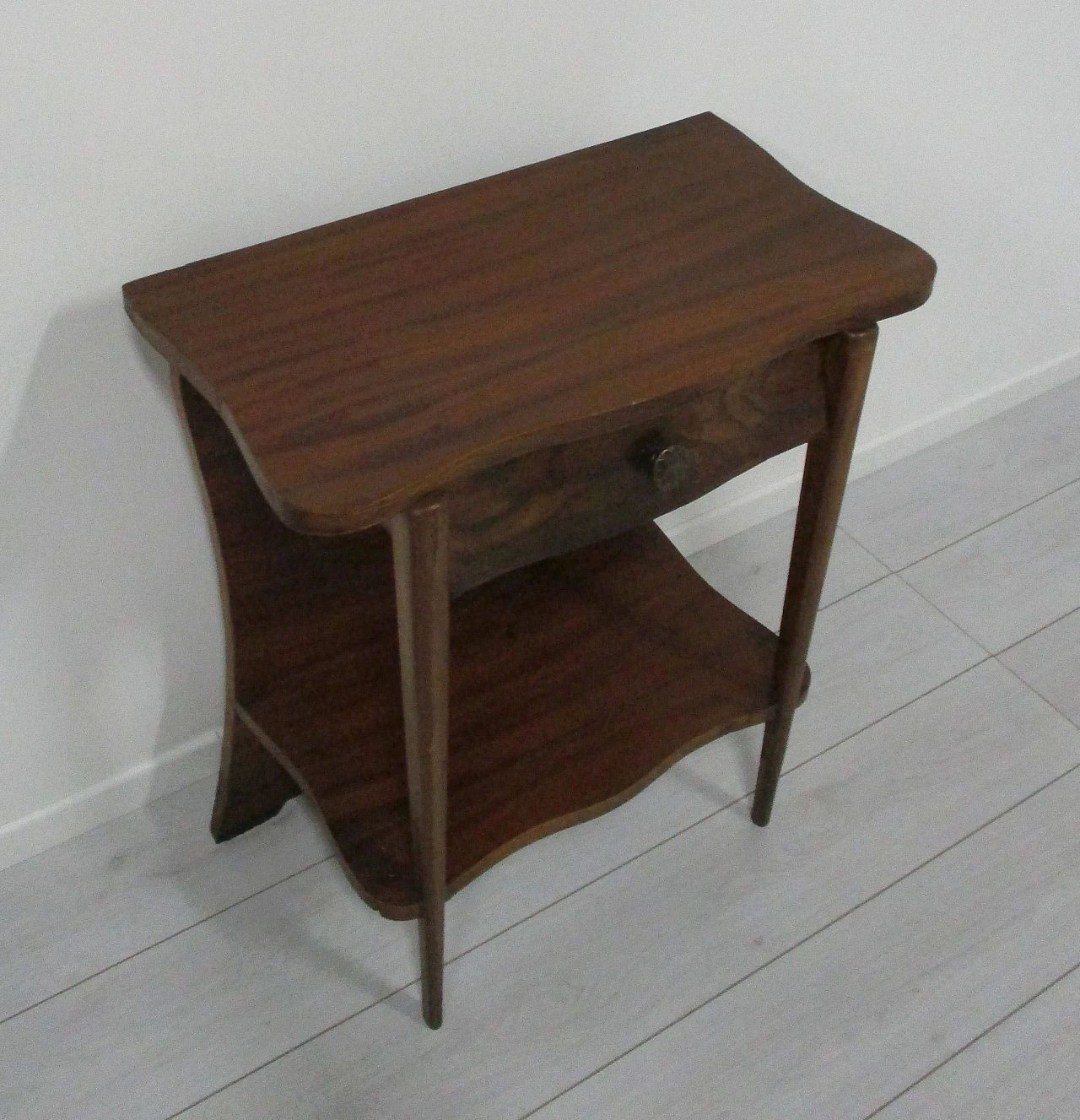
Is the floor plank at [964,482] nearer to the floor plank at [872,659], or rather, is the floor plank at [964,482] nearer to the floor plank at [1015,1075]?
the floor plank at [872,659]

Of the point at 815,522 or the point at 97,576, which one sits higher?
the point at 815,522

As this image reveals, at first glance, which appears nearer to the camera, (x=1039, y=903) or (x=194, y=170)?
(x=194, y=170)

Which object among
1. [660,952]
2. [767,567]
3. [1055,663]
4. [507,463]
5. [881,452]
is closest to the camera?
[507,463]

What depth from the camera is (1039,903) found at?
1.37 meters

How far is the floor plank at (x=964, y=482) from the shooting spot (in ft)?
5.87

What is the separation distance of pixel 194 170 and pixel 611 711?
0.61 meters

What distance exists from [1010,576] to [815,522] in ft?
2.40

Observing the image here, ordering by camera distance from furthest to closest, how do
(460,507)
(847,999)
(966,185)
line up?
(966,185) → (847,999) → (460,507)

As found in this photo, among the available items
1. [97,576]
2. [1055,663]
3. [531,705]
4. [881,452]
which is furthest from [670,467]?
[881,452]

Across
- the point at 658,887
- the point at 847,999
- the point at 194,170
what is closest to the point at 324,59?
the point at 194,170

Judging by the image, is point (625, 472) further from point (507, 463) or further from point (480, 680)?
point (480, 680)

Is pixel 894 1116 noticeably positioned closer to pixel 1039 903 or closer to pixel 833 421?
pixel 1039 903

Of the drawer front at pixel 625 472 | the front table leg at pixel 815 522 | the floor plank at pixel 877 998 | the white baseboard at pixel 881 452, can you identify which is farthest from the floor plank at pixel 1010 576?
the drawer front at pixel 625 472

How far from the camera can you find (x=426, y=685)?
92 centimetres
